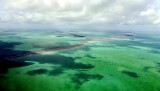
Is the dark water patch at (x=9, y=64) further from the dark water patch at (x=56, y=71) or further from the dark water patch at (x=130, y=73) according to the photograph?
the dark water patch at (x=130, y=73)

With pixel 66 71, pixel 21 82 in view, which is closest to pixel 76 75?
pixel 66 71

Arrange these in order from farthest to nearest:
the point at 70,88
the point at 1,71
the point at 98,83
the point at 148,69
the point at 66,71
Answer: the point at 148,69 < the point at 66,71 < the point at 1,71 < the point at 98,83 < the point at 70,88

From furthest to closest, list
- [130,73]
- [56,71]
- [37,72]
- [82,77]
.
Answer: [130,73] < [56,71] < [37,72] < [82,77]


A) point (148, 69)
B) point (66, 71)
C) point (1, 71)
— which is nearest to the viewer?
point (1, 71)

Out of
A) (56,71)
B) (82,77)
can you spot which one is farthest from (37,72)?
(82,77)

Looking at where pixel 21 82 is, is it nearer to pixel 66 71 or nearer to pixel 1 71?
pixel 1 71

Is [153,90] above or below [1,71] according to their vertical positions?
below

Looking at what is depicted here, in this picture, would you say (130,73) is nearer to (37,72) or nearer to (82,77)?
(82,77)

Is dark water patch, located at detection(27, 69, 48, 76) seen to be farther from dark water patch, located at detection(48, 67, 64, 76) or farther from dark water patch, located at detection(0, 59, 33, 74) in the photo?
dark water patch, located at detection(0, 59, 33, 74)
